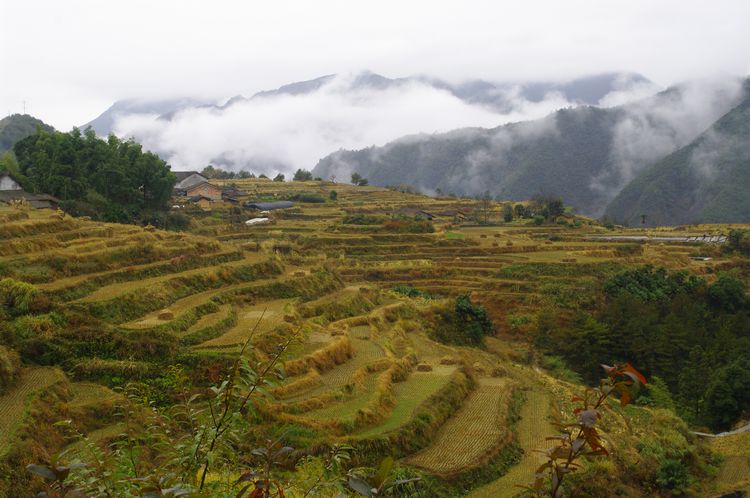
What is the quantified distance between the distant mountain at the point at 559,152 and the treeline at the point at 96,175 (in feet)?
310

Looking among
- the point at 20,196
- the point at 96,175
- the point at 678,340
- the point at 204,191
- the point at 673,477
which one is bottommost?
the point at 673,477

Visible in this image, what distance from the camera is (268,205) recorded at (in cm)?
5919

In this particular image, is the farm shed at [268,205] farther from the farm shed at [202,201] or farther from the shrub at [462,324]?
the shrub at [462,324]

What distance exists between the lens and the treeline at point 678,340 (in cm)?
2427

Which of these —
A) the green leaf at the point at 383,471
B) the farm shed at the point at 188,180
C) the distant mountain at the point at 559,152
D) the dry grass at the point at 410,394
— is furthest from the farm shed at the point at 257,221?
the distant mountain at the point at 559,152

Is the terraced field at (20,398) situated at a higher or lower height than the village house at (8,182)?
lower

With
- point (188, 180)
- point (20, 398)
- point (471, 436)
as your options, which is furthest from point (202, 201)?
point (471, 436)

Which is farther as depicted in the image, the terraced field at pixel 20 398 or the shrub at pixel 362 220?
the shrub at pixel 362 220

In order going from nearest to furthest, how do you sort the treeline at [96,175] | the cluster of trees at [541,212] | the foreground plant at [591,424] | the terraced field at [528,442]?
the foreground plant at [591,424] < the terraced field at [528,442] < the treeline at [96,175] < the cluster of trees at [541,212]

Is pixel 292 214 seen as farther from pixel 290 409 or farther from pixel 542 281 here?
pixel 290 409

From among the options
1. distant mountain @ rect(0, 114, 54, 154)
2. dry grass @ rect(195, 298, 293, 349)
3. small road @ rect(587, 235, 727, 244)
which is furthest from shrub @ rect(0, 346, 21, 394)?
distant mountain @ rect(0, 114, 54, 154)

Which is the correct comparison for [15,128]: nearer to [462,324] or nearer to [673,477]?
[462,324]

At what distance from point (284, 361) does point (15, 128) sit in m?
93.7

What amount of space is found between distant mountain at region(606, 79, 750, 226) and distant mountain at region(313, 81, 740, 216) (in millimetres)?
19560
